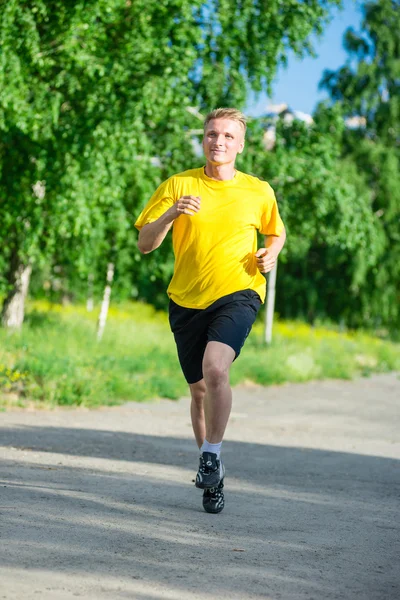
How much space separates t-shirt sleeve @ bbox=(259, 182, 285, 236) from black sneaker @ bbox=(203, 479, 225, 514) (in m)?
1.51

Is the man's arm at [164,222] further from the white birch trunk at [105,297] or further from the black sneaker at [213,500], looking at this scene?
the white birch trunk at [105,297]

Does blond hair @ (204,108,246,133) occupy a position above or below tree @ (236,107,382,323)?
below

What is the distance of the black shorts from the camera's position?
5.86 m

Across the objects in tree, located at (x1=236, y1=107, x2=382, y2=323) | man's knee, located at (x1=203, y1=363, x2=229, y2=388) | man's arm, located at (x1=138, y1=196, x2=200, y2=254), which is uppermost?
tree, located at (x1=236, y1=107, x2=382, y2=323)

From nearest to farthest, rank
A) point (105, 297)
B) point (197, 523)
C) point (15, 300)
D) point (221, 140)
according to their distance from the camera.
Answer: point (197, 523) < point (221, 140) < point (15, 300) < point (105, 297)

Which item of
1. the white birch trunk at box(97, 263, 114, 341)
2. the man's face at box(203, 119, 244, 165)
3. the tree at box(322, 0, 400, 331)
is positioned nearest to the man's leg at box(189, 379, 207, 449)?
the man's face at box(203, 119, 244, 165)

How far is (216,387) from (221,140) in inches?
55.3

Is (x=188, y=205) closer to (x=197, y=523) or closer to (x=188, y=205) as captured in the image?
(x=188, y=205)

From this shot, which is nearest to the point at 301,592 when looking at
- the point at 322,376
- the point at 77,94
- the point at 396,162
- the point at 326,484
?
the point at 326,484

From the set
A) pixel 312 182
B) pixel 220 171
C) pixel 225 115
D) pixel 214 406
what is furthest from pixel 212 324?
→ pixel 312 182

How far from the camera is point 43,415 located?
10867 millimetres

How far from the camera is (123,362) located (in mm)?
14555

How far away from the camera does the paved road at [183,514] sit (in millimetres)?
4012

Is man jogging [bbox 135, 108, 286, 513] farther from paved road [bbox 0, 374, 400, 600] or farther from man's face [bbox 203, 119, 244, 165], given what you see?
paved road [bbox 0, 374, 400, 600]
